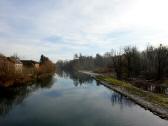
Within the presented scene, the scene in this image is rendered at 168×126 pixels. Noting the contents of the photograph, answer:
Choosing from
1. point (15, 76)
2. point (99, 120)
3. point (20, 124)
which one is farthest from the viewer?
point (15, 76)

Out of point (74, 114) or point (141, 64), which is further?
point (141, 64)

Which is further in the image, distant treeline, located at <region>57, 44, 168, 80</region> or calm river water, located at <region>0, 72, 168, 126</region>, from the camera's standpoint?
distant treeline, located at <region>57, 44, 168, 80</region>

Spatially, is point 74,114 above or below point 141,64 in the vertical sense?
below

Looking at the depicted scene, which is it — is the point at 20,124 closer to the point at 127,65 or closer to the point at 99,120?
the point at 99,120

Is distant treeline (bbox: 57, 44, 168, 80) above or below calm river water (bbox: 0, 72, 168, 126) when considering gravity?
above

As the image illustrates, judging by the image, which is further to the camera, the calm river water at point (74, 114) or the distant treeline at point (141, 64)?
the distant treeline at point (141, 64)

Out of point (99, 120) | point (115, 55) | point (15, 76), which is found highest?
point (115, 55)

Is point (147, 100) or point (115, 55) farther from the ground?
point (115, 55)

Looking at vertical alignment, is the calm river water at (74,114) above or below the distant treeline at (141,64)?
below

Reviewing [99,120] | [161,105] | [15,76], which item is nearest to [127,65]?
[15,76]

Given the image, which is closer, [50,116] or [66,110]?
[50,116]

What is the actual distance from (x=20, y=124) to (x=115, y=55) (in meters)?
57.7

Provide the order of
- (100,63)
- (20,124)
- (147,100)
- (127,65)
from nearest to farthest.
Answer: (20,124)
(147,100)
(127,65)
(100,63)

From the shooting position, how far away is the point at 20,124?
1944 centimetres
